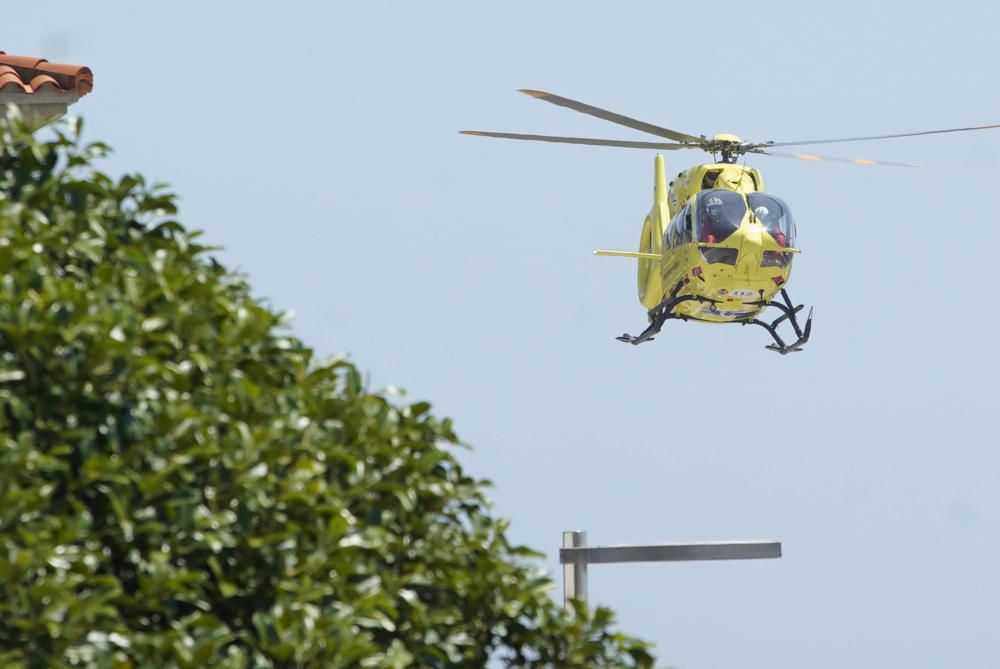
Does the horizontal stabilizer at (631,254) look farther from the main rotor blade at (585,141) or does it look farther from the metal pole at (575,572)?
the metal pole at (575,572)

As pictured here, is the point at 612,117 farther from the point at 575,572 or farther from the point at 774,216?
the point at 575,572

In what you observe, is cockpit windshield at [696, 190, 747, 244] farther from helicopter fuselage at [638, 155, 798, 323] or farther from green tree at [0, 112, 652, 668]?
green tree at [0, 112, 652, 668]

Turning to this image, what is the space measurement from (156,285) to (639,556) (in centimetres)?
443

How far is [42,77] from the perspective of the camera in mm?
12859

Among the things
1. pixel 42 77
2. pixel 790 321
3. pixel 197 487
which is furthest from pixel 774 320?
pixel 197 487

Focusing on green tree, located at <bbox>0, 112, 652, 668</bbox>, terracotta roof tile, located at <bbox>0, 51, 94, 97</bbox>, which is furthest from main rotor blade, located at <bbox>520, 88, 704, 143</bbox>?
green tree, located at <bbox>0, 112, 652, 668</bbox>

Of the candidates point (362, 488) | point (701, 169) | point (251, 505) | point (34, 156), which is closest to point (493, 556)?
point (362, 488)

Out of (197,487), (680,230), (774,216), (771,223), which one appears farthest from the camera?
(680,230)

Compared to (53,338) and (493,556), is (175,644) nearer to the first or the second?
(53,338)

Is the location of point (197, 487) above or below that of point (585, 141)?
below

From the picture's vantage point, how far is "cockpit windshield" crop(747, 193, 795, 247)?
2388cm

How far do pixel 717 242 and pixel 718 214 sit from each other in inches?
19.1

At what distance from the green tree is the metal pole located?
364 centimetres

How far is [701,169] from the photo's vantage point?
25.8 metres
